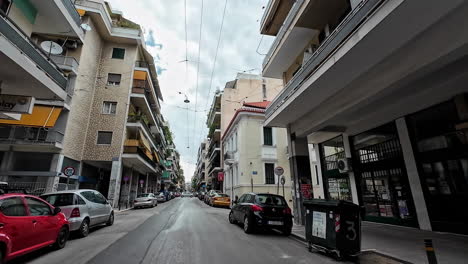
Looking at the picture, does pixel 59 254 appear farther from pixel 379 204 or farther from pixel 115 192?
pixel 115 192

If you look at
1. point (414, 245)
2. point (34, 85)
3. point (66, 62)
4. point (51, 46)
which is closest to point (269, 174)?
point (414, 245)

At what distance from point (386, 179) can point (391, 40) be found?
7.78 metres

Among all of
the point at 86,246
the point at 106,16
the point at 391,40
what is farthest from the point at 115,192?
the point at 391,40

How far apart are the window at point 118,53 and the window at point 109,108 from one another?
5398mm

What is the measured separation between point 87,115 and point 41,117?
6.10 meters

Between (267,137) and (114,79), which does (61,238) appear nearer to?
(267,137)

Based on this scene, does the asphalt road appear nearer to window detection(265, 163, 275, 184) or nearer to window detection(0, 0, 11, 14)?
window detection(0, 0, 11, 14)

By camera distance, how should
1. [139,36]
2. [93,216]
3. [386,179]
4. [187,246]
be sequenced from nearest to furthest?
[187,246] < [93,216] < [386,179] < [139,36]

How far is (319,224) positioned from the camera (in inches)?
238

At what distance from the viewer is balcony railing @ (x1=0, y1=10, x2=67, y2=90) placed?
7211mm

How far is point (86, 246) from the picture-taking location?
641 cm

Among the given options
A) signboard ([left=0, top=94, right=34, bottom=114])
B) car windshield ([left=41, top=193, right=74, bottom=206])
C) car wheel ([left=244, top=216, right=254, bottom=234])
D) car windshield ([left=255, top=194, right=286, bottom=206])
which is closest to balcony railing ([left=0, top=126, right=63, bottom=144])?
signboard ([left=0, top=94, right=34, bottom=114])

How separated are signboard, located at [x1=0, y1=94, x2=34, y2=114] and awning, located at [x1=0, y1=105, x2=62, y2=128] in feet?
24.8

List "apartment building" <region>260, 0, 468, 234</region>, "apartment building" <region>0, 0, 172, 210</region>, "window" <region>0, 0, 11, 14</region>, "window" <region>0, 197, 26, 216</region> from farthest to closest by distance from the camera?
"apartment building" <region>0, 0, 172, 210</region>
"window" <region>0, 0, 11, 14</region>
"apartment building" <region>260, 0, 468, 234</region>
"window" <region>0, 197, 26, 216</region>
